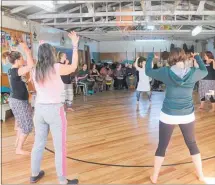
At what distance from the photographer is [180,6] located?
7129mm

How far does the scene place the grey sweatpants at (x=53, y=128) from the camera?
2.50 meters

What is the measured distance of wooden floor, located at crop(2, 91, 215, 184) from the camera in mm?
2951

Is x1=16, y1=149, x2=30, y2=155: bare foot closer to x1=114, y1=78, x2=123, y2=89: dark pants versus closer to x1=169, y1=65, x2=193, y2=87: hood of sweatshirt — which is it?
x1=169, y1=65, x2=193, y2=87: hood of sweatshirt

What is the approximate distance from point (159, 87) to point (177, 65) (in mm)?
9422

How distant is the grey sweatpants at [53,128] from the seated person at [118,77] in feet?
30.2

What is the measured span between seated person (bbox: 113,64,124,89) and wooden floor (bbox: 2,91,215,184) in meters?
5.56

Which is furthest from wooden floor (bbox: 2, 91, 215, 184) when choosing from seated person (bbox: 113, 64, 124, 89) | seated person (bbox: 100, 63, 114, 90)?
seated person (bbox: 113, 64, 124, 89)

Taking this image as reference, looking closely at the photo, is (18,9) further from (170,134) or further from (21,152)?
(170,134)

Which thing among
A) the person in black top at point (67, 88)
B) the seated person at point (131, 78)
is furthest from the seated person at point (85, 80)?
the person in black top at point (67, 88)

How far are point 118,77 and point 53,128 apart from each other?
9.33m

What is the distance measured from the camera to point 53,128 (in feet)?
8.27

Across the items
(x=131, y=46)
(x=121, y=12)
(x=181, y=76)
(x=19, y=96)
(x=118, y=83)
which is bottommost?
(x=118, y=83)

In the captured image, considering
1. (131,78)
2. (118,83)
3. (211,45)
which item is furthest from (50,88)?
(211,45)

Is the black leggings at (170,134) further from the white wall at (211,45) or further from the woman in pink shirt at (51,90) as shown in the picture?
the white wall at (211,45)
